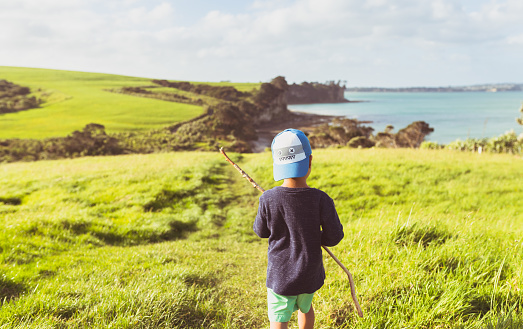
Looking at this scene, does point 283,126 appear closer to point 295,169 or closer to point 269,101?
point 269,101

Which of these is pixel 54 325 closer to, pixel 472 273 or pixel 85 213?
pixel 472 273

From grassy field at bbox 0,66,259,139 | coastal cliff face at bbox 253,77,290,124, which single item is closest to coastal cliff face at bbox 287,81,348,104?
coastal cliff face at bbox 253,77,290,124

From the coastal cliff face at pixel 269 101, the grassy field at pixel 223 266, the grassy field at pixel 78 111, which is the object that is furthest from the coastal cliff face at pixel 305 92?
the grassy field at pixel 223 266

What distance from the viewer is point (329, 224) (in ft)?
8.70

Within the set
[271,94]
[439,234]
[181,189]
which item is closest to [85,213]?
[181,189]

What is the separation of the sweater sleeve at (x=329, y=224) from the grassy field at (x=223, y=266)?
130cm

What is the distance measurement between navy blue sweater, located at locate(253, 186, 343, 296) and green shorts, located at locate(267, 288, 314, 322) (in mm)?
122

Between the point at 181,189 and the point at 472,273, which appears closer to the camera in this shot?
the point at 472,273

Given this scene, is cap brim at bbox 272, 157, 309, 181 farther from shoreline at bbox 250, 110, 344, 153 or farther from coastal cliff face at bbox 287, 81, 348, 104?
coastal cliff face at bbox 287, 81, 348, 104

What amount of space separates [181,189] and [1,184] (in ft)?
33.1

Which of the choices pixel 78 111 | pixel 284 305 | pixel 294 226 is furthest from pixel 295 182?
pixel 78 111

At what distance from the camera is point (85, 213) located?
9586mm

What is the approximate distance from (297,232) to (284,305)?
743 mm

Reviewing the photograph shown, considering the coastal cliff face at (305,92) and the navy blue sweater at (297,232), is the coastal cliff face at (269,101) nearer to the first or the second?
the coastal cliff face at (305,92)
